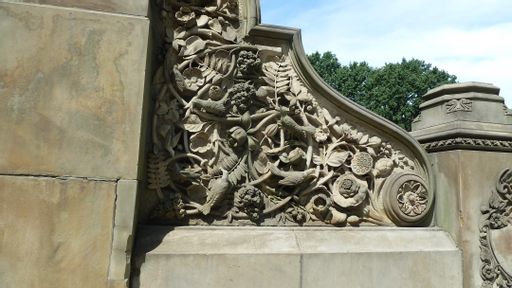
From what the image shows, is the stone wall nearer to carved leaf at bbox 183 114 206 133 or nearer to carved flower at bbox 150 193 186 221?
carved flower at bbox 150 193 186 221

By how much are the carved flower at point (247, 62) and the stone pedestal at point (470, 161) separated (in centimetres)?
204

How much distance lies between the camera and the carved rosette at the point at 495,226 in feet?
14.0

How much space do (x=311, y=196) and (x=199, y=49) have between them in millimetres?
1736

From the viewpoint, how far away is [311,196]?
4.18m

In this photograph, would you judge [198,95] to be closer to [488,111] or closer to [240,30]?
[240,30]

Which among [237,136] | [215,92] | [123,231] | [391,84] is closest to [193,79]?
[215,92]

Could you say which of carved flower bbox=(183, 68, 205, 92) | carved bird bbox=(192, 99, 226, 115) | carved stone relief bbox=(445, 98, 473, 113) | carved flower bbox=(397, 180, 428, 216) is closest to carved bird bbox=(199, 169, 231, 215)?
carved bird bbox=(192, 99, 226, 115)

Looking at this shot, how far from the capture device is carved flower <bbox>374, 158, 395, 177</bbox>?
4.34m

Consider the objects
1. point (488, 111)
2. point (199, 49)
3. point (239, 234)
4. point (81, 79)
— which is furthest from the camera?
point (488, 111)

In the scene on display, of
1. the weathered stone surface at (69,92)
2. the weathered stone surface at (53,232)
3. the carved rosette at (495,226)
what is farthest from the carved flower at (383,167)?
the weathered stone surface at (53,232)

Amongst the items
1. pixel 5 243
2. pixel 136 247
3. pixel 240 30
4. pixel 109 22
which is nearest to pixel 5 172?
pixel 5 243

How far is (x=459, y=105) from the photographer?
4520 mm

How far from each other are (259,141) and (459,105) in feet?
7.04

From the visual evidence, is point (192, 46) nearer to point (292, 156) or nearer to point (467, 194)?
point (292, 156)
